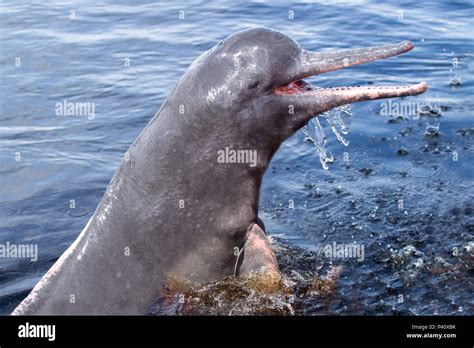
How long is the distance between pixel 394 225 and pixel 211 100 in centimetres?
331

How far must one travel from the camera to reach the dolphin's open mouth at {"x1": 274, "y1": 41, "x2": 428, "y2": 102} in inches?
268

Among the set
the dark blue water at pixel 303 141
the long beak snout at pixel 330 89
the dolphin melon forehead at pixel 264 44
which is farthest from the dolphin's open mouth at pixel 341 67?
the dark blue water at pixel 303 141

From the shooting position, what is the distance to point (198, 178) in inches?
279

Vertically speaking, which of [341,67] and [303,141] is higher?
[341,67]

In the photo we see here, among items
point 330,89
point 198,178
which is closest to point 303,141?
point 330,89

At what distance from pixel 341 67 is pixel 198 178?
1569mm

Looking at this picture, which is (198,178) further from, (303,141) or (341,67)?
(303,141)

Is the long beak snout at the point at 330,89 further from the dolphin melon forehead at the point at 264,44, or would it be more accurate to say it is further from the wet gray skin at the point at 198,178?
the dolphin melon forehead at the point at 264,44

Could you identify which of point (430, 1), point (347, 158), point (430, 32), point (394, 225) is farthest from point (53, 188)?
point (430, 1)

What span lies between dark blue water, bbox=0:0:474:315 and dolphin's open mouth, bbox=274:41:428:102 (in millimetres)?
2035

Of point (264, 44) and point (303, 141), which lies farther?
point (303, 141)

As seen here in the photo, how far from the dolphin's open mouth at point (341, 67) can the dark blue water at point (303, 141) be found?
6.68 ft

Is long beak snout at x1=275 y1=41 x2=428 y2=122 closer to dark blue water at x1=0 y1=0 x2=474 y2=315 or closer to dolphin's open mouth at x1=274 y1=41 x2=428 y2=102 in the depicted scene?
dolphin's open mouth at x1=274 y1=41 x2=428 y2=102

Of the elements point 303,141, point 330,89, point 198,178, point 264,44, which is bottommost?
point 303,141
